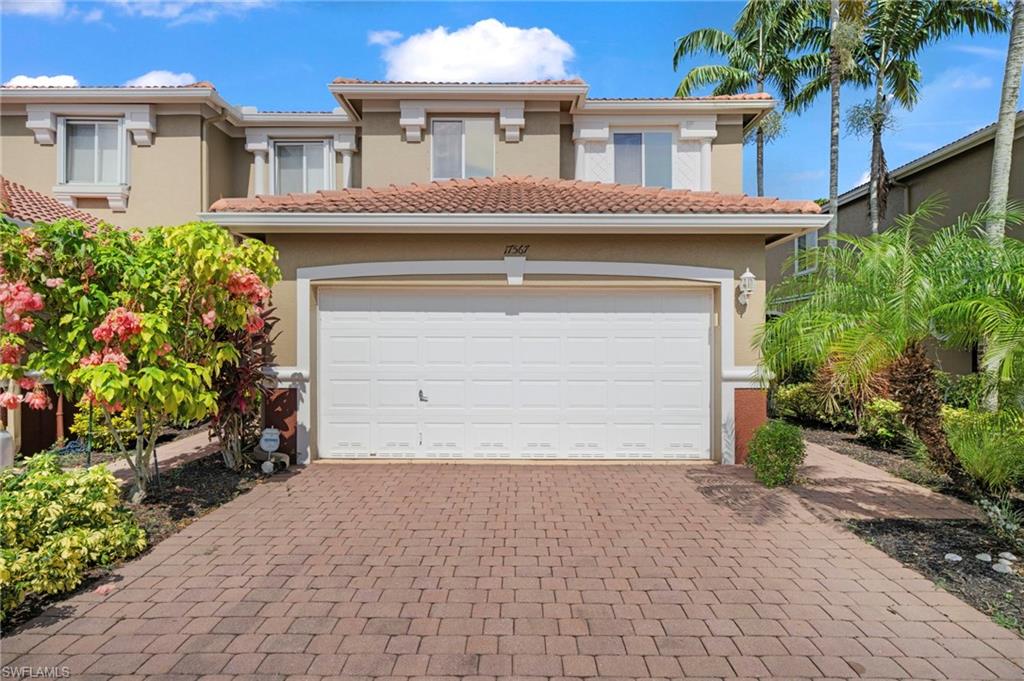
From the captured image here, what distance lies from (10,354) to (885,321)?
870 cm

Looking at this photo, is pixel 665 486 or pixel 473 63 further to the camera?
pixel 473 63

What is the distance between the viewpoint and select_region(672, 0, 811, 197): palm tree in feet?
65.4

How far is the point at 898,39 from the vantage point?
17.2 meters

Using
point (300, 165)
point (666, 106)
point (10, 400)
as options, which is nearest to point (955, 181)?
point (666, 106)

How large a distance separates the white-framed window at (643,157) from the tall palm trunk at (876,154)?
7.49m

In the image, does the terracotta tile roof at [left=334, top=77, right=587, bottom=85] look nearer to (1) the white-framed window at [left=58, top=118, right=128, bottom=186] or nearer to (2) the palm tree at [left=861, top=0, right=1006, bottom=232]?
(1) the white-framed window at [left=58, top=118, right=128, bottom=186]

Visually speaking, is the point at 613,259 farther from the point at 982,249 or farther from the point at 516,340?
the point at 982,249

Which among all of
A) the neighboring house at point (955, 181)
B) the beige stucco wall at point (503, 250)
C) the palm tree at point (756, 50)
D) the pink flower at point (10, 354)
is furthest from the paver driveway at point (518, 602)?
the palm tree at point (756, 50)

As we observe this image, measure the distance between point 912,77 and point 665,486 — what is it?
18.4 m

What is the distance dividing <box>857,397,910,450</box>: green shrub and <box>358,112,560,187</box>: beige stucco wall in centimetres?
797

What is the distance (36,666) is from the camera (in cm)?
342

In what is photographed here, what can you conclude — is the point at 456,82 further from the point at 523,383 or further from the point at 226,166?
the point at 523,383

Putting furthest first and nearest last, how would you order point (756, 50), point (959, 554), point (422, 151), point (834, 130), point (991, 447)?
point (756, 50) < point (834, 130) < point (422, 151) < point (991, 447) < point (959, 554)

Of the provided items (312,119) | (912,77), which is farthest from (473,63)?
(912,77)
